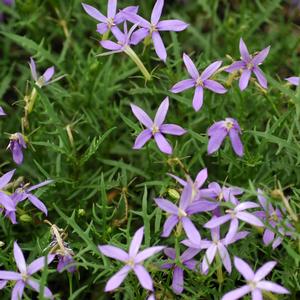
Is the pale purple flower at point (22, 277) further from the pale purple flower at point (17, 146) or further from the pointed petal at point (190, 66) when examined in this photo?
the pointed petal at point (190, 66)

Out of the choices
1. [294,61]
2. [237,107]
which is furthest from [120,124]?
[294,61]

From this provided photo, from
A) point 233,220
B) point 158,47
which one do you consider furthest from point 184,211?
point 158,47

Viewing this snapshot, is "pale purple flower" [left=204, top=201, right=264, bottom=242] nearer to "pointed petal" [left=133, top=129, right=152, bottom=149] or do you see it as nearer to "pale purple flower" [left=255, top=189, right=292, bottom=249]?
"pale purple flower" [left=255, top=189, right=292, bottom=249]

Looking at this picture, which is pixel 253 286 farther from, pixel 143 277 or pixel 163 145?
pixel 163 145

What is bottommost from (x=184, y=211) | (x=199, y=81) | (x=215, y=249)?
(x=215, y=249)

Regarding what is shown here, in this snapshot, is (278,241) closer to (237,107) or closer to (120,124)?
(237,107)

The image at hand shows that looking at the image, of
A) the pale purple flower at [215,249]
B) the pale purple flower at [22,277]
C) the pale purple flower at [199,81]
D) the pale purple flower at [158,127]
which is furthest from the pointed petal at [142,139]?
the pale purple flower at [22,277]

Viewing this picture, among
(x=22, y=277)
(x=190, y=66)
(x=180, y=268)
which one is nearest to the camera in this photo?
(x=22, y=277)

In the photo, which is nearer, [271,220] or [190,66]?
[271,220]
